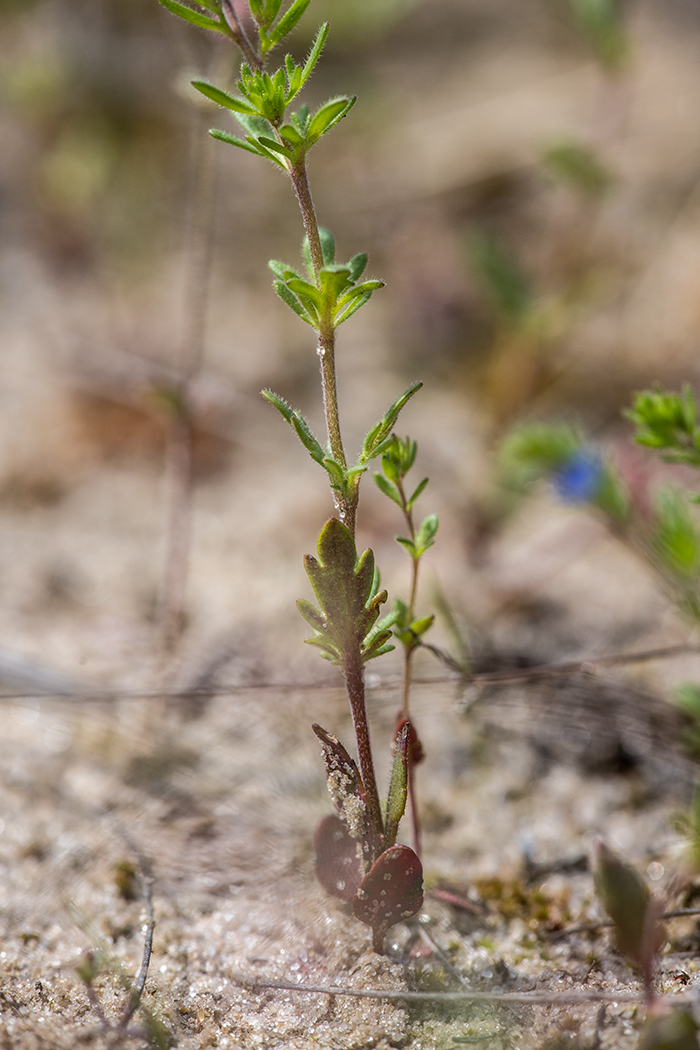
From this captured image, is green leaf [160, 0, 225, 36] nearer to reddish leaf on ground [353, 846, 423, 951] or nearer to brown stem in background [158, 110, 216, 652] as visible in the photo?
brown stem in background [158, 110, 216, 652]

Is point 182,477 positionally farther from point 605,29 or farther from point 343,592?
point 605,29

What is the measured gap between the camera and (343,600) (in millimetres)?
1055

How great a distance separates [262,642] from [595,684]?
700 millimetres

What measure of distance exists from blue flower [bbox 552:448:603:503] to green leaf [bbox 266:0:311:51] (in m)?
1.05

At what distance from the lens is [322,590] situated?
105 centimetres

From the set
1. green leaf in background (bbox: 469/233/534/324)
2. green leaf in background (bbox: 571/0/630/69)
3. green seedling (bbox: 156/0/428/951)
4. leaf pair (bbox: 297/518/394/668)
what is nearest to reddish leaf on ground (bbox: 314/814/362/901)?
green seedling (bbox: 156/0/428/951)

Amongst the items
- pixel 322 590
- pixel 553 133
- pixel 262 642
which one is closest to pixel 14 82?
pixel 553 133

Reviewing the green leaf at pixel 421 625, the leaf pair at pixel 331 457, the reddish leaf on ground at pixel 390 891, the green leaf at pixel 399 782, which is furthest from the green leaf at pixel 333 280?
the reddish leaf on ground at pixel 390 891

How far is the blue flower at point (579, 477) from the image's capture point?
1.76m

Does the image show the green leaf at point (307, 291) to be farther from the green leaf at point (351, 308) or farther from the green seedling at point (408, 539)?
the green seedling at point (408, 539)

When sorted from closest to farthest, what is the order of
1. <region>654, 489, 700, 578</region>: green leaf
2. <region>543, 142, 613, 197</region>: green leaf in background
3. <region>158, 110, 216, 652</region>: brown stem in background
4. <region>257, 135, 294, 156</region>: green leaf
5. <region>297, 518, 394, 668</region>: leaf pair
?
<region>257, 135, 294, 156</region>: green leaf → <region>297, 518, 394, 668</region>: leaf pair → <region>654, 489, 700, 578</region>: green leaf → <region>158, 110, 216, 652</region>: brown stem in background → <region>543, 142, 613, 197</region>: green leaf in background

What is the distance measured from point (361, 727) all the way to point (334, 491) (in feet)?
1.01

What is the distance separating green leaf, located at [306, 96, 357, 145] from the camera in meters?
0.96

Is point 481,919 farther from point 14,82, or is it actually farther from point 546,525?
point 14,82
